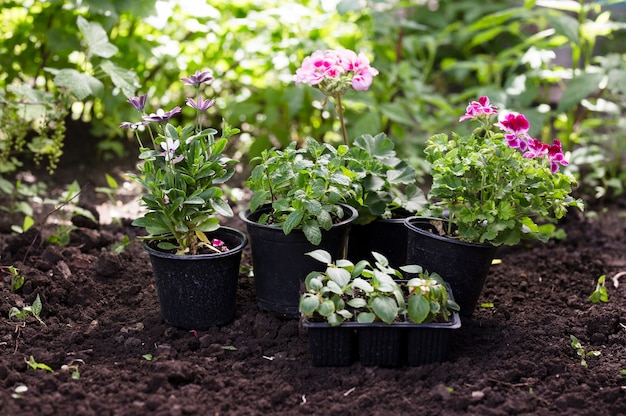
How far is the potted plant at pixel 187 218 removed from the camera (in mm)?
2270

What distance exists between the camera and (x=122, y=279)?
273 cm

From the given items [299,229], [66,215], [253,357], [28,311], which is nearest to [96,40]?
[66,215]

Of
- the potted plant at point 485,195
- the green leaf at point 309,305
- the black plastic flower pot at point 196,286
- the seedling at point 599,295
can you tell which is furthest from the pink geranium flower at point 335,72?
the seedling at point 599,295

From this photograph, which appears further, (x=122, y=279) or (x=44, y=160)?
(x=44, y=160)

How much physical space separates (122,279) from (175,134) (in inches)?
26.7

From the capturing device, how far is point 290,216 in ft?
7.44

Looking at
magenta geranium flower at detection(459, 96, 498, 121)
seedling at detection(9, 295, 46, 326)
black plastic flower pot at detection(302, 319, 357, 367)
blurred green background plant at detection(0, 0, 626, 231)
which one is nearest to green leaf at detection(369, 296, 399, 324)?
black plastic flower pot at detection(302, 319, 357, 367)

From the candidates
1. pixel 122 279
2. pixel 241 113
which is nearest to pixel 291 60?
pixel 241 113

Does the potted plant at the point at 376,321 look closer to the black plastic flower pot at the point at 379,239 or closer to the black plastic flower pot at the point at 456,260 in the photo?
the black plastic flower pot at the point at 456,260

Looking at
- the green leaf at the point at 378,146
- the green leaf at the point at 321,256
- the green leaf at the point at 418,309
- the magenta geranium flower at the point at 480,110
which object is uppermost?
the magenta geranium flower at the point at 480,110

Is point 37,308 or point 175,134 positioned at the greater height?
point 175,134

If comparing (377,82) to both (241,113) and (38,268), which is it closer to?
(241,113)

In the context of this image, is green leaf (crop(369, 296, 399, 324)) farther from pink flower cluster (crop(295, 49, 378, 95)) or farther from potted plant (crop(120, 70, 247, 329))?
pink flower cluster (crop(295, 49, 378, 95))

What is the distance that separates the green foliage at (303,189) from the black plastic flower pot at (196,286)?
0.19 metres
